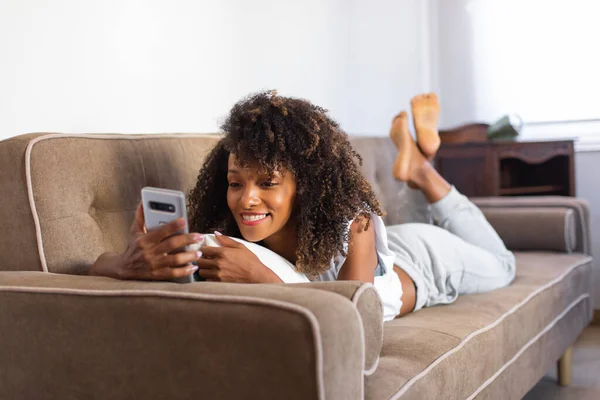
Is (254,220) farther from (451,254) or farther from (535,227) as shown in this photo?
(535,227)

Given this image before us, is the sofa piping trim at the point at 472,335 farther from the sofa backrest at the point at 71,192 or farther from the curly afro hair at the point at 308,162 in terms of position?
the sofa backrest at the point at 71,192

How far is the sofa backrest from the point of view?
1.46 meters

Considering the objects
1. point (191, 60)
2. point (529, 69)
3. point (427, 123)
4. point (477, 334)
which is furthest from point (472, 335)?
point (529, 69)

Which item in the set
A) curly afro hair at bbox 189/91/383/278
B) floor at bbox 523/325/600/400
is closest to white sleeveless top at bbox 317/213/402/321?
curly afro hair at bbox 189/91/383/278

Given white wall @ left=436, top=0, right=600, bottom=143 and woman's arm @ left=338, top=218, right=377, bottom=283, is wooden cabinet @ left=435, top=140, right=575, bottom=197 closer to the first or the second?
white wall @ left=436, top=0, right=600, bottom=143

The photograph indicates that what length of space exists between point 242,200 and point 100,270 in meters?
0.29

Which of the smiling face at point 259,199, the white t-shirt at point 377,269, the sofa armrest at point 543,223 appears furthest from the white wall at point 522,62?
the smiling face at point 259,199

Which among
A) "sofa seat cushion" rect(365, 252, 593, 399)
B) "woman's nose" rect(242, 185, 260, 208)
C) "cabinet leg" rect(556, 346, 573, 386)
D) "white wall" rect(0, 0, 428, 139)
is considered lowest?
"cabinet leg" rect(556, 346, 573, 386)

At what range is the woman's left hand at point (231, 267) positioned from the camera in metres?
1.33

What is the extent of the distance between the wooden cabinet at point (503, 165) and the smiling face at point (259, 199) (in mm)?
1959

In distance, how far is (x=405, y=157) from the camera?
2434 millimetres

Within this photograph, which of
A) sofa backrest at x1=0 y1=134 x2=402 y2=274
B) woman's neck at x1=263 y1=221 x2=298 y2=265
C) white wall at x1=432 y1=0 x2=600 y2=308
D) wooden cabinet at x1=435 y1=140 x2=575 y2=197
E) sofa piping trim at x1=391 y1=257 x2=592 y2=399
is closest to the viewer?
sofa piping trim at x1=391 y1=257 x2=592 y2=399

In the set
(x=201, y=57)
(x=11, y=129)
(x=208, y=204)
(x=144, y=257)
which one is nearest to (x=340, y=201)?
(x=208, y=204)

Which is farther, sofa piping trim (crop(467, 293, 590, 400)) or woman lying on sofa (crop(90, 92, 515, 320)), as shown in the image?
sofa piping trim (crop(467, 293, 590, 400))
